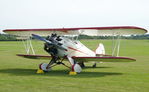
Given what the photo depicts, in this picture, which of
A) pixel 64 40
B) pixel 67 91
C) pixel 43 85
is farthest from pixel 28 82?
pixel 64 40

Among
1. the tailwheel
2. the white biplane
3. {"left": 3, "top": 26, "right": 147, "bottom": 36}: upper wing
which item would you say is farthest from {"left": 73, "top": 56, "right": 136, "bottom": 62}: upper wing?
the tailwheel

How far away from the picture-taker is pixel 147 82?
926cm

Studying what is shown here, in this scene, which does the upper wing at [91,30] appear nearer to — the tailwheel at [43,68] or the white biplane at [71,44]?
the white biplane at [71,44]

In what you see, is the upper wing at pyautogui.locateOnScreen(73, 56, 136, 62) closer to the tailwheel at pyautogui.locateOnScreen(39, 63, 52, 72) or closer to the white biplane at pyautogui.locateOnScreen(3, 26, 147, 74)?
the white biplane at pyautogui.locateOnScreen(3, 26, 147, 74)

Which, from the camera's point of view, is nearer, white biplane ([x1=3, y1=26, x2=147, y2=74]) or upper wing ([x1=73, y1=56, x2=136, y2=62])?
upper wing ([x1=73, y1=56, x2=136, y2=62])

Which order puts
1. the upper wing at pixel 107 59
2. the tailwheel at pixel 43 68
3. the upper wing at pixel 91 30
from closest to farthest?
the upper wing at pixel 107 59, the upper wing at pixel 91 30, the tailwheel at pixel 43 68

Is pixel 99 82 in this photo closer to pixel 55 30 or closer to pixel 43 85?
pixel 43 85

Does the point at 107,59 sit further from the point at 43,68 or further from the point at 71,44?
the point at 43,68

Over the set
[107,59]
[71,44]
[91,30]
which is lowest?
[107,59]

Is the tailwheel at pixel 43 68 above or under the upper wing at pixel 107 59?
under

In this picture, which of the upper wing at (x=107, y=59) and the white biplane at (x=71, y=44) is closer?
the upper wing at (x=107, y=59)

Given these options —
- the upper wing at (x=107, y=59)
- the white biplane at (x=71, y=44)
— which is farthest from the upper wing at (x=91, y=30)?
the upper wing at (x=107, y=59)

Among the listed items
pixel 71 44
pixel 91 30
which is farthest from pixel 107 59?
pixel 71 44

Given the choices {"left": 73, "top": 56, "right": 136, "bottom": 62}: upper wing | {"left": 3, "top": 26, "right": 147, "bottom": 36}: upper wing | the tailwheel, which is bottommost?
the tailwheel
